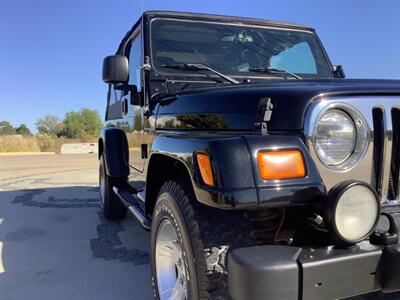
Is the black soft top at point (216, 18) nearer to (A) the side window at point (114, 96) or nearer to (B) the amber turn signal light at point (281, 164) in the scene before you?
(A) the side window at point (114, 96)

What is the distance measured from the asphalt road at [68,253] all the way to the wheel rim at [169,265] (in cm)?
56

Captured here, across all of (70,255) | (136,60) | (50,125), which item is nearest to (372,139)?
(136,60)

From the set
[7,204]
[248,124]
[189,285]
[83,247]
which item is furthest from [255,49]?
[7,204]

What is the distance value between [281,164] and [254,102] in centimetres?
46

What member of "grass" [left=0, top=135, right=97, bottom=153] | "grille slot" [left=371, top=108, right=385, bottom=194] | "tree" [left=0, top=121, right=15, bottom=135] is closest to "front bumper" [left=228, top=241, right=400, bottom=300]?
"grille slot" [left=371, top=108, right=385, bottom=194]

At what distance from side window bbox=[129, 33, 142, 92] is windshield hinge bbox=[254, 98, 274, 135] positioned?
1.66m

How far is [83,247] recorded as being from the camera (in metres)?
4.04

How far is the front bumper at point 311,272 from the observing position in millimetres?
1479

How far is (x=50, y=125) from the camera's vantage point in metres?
67.1

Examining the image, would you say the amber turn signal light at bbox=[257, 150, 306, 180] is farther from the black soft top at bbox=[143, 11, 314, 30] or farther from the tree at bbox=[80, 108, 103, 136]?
the tree at bbox=[80, 108, 103, 136]

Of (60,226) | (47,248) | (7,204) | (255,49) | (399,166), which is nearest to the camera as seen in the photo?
(399,166)

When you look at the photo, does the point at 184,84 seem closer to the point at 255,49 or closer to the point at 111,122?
the point at 255,49

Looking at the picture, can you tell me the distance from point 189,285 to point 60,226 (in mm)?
3355

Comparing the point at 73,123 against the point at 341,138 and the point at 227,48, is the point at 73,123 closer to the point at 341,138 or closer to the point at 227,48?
the point at 227,48
